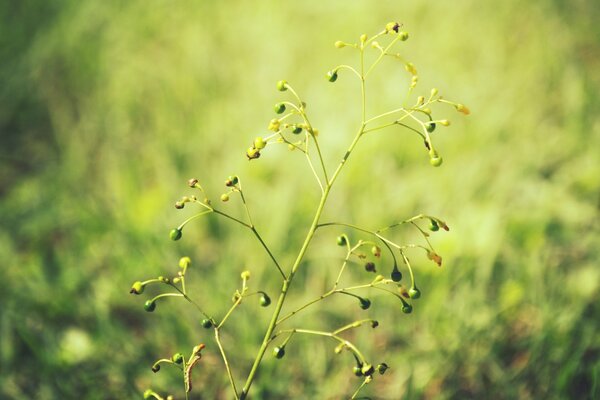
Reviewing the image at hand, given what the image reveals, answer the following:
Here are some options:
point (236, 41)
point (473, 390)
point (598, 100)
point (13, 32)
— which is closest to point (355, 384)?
point (473, 390)

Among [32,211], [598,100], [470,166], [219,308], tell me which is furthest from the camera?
[598,100]

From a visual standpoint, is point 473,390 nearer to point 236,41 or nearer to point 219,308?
point 219,308

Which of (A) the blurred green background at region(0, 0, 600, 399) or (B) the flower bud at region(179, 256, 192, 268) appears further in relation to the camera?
(A) the blurred green background at region(0, 0, 600, 399)

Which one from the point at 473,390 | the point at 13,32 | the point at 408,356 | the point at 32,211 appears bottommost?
the point at 473,390

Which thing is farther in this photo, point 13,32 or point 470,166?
point 13,32

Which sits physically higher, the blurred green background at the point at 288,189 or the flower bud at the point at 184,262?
the blurred green background at the point at 288,189

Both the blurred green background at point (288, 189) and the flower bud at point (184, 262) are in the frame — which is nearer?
the flower bud at point (184, 262)

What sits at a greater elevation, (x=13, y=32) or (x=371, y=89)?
(x=13, y=32)

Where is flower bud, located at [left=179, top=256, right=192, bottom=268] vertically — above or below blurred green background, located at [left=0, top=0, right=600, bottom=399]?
below
